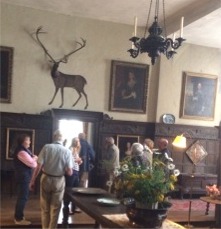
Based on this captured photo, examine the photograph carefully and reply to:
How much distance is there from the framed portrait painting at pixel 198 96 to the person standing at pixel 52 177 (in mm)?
5206

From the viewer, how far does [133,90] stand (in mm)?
9562

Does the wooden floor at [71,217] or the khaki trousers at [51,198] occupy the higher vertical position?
the khaki trousers at [51,198]

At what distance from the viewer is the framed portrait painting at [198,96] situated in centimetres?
995

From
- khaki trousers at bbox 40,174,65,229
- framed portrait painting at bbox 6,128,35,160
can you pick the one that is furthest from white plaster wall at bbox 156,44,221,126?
khaki trousers at bbox 40,174,65,229

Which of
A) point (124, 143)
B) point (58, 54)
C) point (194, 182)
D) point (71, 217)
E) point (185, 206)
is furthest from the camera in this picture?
point (194, 182)

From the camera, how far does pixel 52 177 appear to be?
213 inches

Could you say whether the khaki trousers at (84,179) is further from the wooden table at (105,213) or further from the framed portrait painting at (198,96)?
the wooden table at (105,213)

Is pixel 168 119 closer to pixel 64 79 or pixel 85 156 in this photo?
pixel 85 156

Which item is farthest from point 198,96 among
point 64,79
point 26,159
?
point 26,159

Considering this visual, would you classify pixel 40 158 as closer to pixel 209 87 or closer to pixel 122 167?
pixel 122 167

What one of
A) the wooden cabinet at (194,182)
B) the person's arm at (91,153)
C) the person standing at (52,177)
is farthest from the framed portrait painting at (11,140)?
the wooden cabinet at (194,182)

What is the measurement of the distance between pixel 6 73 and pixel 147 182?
623 centimetres

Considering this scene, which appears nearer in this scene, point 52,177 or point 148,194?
point 148,194

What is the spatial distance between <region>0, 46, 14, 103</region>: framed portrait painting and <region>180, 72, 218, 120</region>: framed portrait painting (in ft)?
15.0
